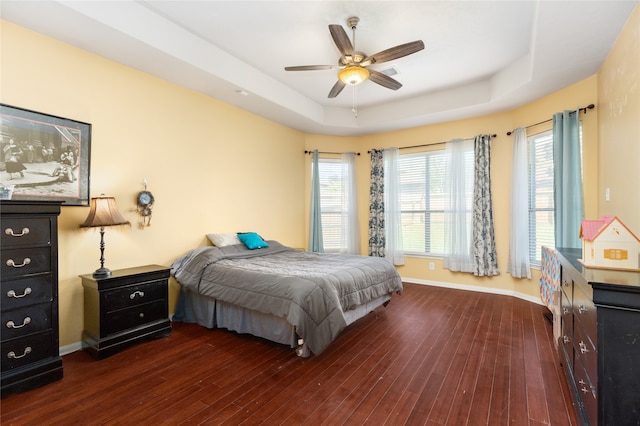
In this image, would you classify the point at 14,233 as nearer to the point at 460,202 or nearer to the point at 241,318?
the point at 241,318

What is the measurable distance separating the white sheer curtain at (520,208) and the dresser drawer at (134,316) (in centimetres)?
465

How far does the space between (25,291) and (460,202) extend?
206 inches

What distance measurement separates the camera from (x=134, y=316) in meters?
2.80

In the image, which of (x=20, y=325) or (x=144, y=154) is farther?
(x=144, y=154)

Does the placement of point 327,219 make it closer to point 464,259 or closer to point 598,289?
point 464,259

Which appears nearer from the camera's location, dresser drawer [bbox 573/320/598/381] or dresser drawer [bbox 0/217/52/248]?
dresser drawer [bbox 573/320/598/381]

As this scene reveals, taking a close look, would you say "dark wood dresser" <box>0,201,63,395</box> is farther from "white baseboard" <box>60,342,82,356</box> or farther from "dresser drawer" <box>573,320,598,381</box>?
"dresser drawer" <box>573,320,598,381</box>

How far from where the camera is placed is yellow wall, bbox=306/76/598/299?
3.42m

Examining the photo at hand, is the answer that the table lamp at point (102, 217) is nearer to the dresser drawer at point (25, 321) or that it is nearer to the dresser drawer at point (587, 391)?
the dresser drawer at point (25, 321)

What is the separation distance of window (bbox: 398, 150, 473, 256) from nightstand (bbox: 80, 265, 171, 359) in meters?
4.06

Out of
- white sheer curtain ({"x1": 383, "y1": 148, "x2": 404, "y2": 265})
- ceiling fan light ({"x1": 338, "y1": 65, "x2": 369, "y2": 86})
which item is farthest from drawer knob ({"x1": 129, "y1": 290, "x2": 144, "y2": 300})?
white sheer curtain ({"x1": 383, "y1": 148, "x2": 404, "y2": 265})

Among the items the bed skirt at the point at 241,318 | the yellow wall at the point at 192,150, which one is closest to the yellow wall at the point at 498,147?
the yellow wall at the point at 192,150

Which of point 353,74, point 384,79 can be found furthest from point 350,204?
point 353,74

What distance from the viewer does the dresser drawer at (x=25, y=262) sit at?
2014 millimetres
